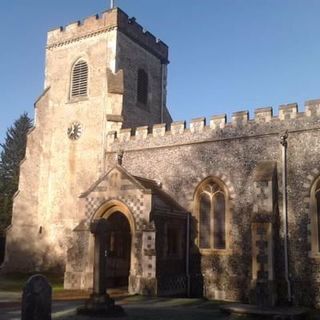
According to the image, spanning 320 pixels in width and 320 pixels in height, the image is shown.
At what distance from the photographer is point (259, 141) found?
19.0 meters

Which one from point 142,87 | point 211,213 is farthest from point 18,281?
point 142,87

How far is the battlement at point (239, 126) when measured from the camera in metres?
18.1

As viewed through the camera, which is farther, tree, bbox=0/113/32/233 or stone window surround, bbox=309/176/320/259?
tree, bbox=0/113/32/233

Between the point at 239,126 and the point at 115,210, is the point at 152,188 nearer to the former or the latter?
the point at 115,210

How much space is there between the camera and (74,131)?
25125 millimetres

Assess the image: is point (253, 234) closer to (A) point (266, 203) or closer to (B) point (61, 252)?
(A) point (266, 203)

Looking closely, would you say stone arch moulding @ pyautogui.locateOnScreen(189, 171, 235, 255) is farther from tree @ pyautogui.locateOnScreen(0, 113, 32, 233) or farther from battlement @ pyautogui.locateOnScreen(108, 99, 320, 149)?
tree @ pyautogui.locateOnScreen(0, 113, 32, 233)

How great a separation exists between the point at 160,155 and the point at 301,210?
7163mm

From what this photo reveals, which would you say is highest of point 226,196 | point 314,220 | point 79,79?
point 79,79

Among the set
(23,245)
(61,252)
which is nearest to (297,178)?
A: (61,252)

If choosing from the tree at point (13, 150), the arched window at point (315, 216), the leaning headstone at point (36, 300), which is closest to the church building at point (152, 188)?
the arched window at point (315, 216)

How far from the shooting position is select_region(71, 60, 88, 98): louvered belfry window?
2568 cm

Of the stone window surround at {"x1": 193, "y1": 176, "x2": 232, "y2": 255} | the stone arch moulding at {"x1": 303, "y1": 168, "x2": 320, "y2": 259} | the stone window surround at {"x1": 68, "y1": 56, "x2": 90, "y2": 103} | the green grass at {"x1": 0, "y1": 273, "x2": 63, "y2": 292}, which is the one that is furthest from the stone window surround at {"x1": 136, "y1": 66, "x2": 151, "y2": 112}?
the stone arch moulding at {"x1": 303, "y1": 168, "x2": 320, "y2": 259}

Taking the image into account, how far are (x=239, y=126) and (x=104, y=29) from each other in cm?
1059
